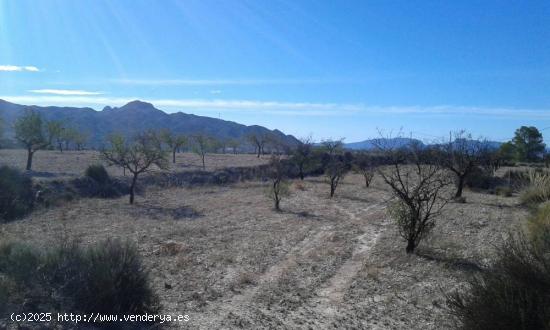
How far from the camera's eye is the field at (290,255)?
9.14 metres

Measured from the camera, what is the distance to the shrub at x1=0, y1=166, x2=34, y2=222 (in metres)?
21.9

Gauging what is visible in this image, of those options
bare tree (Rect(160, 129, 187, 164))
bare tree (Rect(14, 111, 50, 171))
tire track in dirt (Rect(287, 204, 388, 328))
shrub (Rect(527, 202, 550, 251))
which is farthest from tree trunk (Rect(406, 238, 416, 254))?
bare tree (Rect(160, 129, 187, 164))

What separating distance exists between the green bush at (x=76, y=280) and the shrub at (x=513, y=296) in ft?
17.6

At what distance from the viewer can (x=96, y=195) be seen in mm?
31656

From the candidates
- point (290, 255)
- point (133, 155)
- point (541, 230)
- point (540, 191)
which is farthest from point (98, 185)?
point (541, 230)

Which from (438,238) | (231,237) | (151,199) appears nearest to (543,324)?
(438,238)

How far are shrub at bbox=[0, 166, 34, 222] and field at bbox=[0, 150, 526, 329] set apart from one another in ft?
3.28

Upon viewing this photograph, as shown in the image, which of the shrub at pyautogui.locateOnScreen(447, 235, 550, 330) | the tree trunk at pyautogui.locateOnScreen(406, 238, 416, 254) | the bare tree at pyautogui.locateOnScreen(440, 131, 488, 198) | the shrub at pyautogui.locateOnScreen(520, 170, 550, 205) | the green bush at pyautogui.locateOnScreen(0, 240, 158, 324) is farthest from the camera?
the bare tree at pyautogui.locateOnScreen(440, 131, 488, 198)

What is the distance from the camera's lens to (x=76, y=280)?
287 inches

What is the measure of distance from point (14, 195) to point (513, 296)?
25.6 metres

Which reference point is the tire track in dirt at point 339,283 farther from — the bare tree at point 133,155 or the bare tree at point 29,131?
the bare tree at point 29,131

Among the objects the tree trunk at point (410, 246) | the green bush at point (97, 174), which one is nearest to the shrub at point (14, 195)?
the green bush at point (97, 174)

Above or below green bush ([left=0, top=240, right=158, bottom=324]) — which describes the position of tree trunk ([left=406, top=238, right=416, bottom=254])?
below

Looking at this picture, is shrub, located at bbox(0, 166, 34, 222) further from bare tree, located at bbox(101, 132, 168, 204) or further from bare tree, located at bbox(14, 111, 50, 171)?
bare tree, located at bbox(14, 111, 50, 171)
